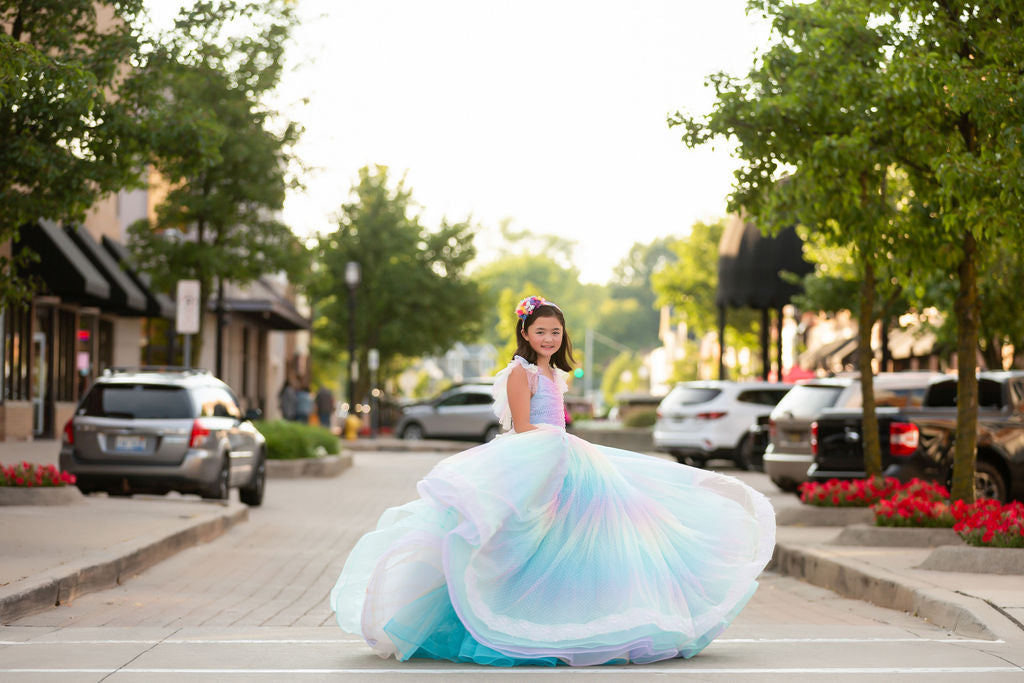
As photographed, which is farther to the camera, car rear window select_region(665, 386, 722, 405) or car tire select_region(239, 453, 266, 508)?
car rear window select_region(665, 386, 722, 405)

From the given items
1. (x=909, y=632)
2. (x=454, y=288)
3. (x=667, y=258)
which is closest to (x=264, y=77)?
(x=909, y=632)

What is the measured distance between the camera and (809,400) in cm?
1947

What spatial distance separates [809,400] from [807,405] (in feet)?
0.39

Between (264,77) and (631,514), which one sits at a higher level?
(264,77)

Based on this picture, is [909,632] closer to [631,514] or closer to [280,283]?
[631,514]

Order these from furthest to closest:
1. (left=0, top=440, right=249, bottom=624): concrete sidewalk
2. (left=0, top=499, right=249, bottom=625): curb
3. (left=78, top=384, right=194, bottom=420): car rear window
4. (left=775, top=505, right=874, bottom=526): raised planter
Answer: (left=78, top=384, right=194, bottom=420): car rear window, (left=775, top=505, right=874, bottom=526): raised planter, (left=0, top=440, right=249, bottom=624): concrete sidewalk, (left=0, top=499, right=249, bottom=625): curb

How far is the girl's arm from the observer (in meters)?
7.38

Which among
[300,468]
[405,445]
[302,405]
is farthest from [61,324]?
[300,468]

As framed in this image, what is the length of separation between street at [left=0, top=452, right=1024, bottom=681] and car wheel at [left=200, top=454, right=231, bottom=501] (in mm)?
3642

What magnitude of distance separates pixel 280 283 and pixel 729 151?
172 ft

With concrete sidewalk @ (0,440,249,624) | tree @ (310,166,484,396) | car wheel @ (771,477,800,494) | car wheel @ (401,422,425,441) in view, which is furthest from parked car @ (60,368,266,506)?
tree @ (310,166,484,396)

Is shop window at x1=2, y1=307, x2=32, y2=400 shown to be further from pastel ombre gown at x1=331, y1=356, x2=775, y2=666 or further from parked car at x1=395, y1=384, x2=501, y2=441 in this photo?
pastel ombre gown at x1=331, y1=356, x2=775, y2=666

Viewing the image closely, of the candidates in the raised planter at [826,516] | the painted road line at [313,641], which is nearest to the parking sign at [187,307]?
the raised planter at [826,516]

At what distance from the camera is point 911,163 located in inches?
521
